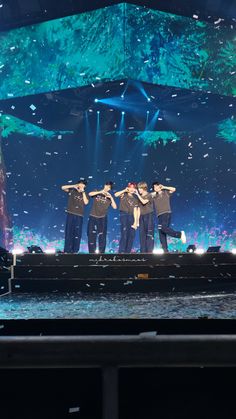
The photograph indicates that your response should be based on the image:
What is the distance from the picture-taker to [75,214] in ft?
28.7

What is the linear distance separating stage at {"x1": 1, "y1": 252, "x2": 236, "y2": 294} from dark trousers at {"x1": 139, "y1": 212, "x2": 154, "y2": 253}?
2.68m

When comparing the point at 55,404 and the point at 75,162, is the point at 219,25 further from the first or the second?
the point at 55,404

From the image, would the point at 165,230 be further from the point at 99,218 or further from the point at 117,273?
the point at 117,273

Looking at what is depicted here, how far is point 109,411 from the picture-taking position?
3.04 ft

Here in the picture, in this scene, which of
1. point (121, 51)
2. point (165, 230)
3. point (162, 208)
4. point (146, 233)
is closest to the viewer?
point (165, 230)

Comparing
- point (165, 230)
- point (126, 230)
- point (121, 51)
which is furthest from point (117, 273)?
point (121, 51)

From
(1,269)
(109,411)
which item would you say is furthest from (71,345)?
(1,269)

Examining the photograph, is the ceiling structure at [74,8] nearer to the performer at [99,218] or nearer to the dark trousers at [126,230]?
the performer at [99,218]

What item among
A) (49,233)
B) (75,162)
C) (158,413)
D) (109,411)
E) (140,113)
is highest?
(140,113)

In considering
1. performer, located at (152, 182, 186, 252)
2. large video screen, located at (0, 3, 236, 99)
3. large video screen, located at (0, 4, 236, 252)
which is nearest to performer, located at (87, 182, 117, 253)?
performer, located at (152, 182, 186, 252)

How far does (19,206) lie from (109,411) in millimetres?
15105

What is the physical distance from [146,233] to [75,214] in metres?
1.55

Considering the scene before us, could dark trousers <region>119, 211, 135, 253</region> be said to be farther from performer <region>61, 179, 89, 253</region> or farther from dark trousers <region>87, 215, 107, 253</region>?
performer <region>61, 179, 89, 253</region>

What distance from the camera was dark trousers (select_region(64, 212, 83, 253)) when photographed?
8.69m
